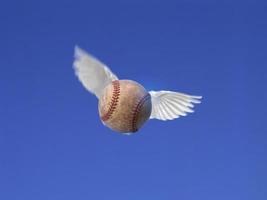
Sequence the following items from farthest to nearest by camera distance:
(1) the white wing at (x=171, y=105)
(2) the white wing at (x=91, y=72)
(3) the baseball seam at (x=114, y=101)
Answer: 1. (1) the white wing at (x=171, y=105)
2. (2) the white wing at (x=91, y=72)
3. (3) the baseball seam at (x=114, y=101)

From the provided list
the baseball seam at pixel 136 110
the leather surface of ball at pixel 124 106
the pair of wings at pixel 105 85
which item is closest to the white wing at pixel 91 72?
the pair of wings at pixel 105 85

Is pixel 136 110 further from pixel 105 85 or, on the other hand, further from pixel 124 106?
pixel 105 85

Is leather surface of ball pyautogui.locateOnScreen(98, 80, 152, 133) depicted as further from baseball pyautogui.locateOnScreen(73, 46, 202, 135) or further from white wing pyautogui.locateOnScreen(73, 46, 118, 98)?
white wing pyautogui.locateOnScreen(73, 46, 118, 98)

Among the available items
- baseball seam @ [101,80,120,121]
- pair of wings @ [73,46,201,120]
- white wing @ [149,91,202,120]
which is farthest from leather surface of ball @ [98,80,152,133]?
white wing @ [149,91,202,120]

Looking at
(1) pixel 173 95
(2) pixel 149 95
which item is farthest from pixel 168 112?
(2) pixel 149 95

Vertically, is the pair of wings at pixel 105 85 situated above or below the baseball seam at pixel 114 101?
above

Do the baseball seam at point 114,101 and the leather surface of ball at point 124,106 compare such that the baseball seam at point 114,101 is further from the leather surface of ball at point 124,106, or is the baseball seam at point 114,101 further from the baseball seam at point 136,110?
the baseball seam at point 136,110
